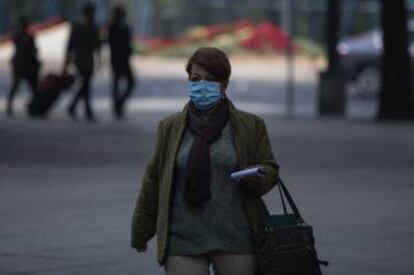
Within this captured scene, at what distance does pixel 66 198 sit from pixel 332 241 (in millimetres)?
3412

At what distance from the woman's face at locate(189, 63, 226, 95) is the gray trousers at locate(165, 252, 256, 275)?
675mm

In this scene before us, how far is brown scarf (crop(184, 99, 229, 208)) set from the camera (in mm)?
6242

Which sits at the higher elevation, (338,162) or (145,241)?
(145,241)

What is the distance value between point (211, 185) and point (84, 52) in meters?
18.3

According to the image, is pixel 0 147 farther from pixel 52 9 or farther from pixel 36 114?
pixel 52 9

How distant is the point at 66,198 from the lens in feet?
45.0

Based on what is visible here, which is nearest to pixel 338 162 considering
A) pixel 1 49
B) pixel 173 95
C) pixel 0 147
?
pixel 0 147

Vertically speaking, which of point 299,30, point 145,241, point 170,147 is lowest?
point 299,30

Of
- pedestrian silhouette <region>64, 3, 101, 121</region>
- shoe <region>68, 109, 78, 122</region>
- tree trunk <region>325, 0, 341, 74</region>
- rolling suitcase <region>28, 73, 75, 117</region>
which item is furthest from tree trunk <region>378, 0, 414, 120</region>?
rolling suitcase <region>28, 73, 75, 117</region>

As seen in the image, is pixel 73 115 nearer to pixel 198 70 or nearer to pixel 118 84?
pixel 118 84

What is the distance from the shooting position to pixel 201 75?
20.8ft

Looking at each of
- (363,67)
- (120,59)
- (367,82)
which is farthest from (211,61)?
(363,67)

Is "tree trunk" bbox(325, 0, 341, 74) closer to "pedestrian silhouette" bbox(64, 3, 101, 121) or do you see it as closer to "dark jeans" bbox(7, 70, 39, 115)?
"pedestrian silhouette" bbox(64, 3, 101, 121)

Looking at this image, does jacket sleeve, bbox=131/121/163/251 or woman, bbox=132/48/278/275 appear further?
jacket sleeve, bbox=131/121/163/251
